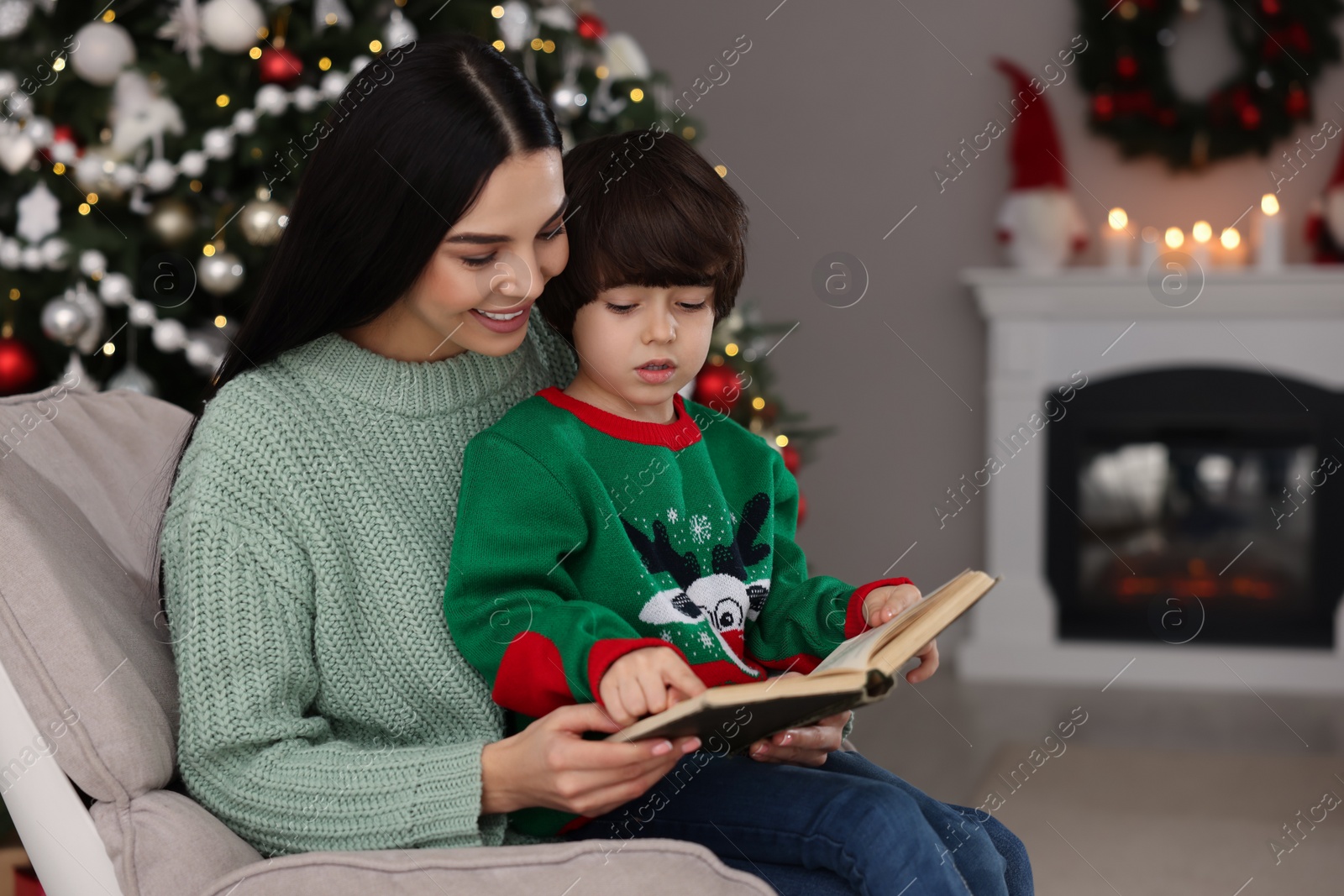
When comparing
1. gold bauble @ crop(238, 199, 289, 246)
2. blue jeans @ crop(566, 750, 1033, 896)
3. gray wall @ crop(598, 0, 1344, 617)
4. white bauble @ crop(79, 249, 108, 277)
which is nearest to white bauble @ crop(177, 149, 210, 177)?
gold bauble @ crop(238, 199, 289, 246)

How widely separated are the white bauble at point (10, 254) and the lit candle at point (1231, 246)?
319 cm

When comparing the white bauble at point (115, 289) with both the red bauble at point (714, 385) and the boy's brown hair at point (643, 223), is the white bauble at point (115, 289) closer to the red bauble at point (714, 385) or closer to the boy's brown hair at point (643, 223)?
the red bauble at point (714, 385)

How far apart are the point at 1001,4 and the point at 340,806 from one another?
357cm

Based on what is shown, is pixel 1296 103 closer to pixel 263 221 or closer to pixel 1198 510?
pixel 1198 510

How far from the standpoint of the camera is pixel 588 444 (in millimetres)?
1184

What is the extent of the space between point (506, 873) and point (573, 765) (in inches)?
3.5

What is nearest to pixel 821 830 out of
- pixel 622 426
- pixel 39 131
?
pixel 622 426

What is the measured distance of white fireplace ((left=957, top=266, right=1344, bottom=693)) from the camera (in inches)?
147

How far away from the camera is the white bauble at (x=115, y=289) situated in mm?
2299

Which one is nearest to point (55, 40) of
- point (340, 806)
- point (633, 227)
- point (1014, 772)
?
point (633, 227)

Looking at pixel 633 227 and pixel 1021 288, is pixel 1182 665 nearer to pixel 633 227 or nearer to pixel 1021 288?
pixel 1021 288

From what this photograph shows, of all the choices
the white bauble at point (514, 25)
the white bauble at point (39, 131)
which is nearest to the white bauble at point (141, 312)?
the white bauble at point (39, 131)

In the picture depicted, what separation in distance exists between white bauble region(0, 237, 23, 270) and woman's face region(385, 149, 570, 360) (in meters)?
1.54

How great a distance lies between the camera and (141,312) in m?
2.33
